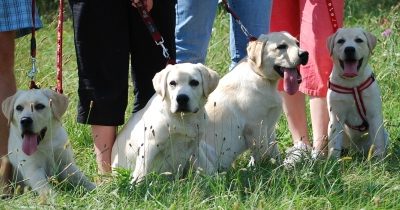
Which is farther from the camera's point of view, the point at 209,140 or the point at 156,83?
the point at 209,140

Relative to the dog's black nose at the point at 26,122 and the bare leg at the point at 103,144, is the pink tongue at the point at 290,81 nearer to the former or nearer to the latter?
the bare leg at the point at 103,144

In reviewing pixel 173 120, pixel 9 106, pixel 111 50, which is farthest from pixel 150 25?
pixel 9 106

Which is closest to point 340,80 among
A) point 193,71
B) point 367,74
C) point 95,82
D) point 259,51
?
point 367,74

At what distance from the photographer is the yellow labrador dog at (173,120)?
5.07 m

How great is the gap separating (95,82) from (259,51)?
3.59ft

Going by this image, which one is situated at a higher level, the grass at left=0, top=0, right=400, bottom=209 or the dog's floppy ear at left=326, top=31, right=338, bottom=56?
the dog's floppy ear at left=326, top=31, right=338, bottom=56

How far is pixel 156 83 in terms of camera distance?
16.8 feet

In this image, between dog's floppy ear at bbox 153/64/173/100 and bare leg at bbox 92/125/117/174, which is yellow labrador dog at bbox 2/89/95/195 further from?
dog's floppy ear at bbox 153/64/173/100

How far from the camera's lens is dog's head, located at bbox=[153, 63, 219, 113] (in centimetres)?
504

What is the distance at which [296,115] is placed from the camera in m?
6.18

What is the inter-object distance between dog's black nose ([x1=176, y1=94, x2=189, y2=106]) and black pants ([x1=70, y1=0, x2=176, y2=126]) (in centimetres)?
50

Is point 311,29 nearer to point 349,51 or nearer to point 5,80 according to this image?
point 349,51

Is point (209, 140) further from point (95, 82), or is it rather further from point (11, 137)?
point (11, 137)

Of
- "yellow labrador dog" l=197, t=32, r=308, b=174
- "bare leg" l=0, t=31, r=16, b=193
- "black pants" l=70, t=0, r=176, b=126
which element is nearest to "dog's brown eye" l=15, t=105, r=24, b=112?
"bare leg" l=0, t=31, r=16, b=193
